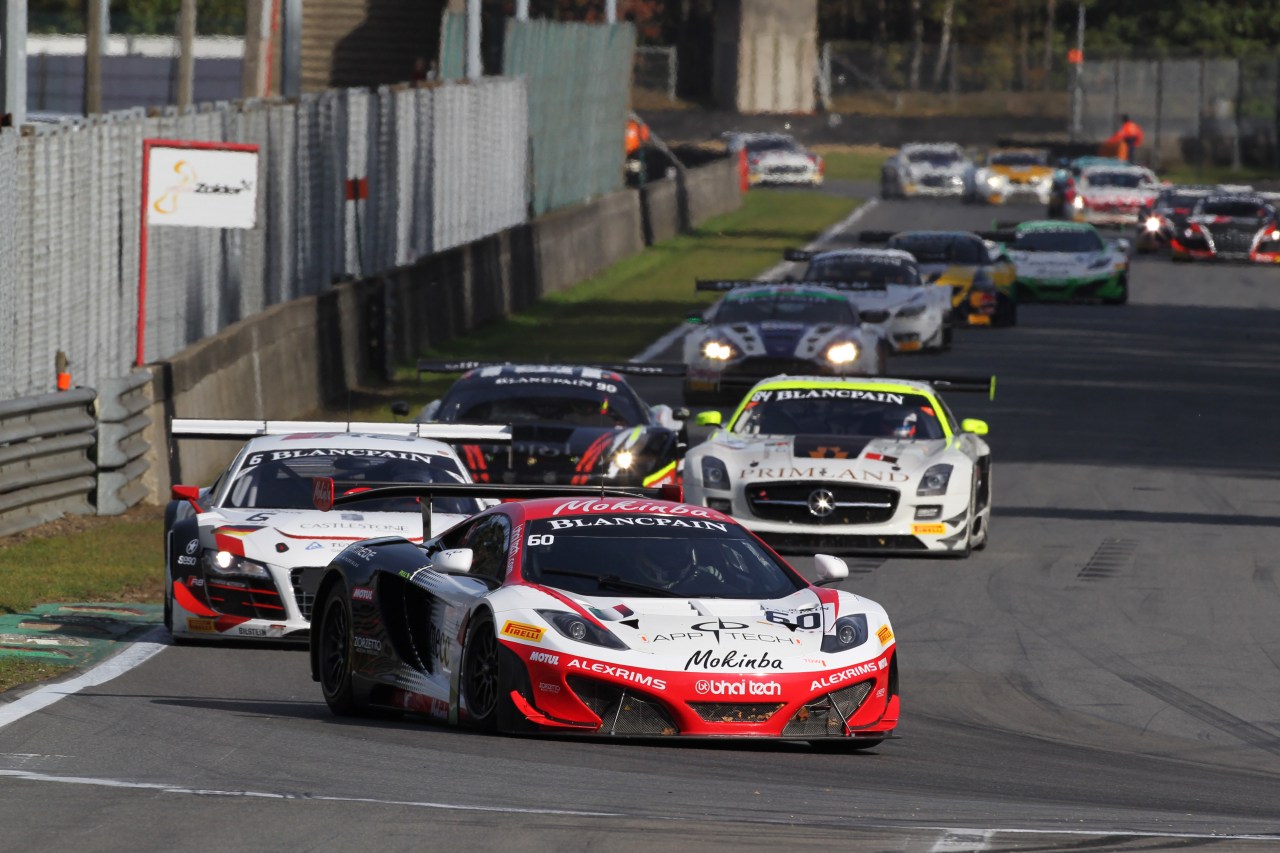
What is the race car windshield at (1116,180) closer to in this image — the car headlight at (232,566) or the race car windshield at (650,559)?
the car headlight at (232,566)

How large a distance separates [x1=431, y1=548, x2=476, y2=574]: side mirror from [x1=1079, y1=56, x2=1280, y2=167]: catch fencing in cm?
7652

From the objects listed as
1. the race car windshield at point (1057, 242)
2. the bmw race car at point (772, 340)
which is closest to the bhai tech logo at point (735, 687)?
the bmw race car at point (772, 340)

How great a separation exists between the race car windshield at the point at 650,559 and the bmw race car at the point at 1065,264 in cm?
3050

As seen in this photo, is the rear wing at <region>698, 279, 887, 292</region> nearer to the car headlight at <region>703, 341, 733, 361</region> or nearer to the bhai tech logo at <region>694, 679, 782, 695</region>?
the car headlight at <region>703, 341, 733, 361</region>

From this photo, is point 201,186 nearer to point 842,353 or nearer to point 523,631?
point 842,353

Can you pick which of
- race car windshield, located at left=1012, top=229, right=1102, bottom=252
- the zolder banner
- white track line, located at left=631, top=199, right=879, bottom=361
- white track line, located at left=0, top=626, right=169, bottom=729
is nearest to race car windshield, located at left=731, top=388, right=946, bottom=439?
the zolder banner

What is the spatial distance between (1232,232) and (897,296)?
755 inches

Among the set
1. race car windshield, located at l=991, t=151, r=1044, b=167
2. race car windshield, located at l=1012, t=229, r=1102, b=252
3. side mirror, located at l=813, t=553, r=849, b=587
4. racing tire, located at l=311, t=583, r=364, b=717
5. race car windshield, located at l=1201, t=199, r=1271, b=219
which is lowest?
racing tire, located at l=311, t=583, r=364, b=717

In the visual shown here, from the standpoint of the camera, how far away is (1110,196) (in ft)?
192

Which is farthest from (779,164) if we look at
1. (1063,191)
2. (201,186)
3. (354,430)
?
(354,430)

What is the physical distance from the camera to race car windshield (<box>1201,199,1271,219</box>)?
4997 centimetres

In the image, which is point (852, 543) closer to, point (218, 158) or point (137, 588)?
point (137, 588)

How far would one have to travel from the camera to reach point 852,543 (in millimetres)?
17859

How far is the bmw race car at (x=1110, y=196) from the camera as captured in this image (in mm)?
58188
